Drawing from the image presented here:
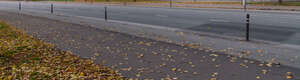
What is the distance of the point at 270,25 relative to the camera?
52.7 feet

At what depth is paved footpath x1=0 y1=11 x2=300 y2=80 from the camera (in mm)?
7094

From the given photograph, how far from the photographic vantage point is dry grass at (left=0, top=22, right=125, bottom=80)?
7.32m

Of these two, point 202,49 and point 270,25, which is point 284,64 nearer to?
point 202,49

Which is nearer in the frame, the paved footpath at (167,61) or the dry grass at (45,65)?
the paved footpath at (167,61)

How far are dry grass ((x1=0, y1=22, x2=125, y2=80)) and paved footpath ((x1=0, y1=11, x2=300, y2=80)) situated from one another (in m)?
0.42

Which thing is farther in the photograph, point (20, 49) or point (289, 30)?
point (289, 30)

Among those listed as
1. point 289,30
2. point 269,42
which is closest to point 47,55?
point 269,42

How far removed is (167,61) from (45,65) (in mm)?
3025

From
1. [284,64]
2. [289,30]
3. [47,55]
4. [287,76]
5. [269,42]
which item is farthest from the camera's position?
[289,30]

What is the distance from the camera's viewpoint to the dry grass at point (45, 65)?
24.0 feet

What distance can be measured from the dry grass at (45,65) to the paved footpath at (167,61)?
1.36 ft

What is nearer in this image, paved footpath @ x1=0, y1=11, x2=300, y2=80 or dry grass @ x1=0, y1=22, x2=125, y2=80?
paved footpath @ x1=0, y1=11, x2=300, y2=80

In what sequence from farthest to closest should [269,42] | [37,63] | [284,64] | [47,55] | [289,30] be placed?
[289,30], [269,42], [47,55], [37,63], [284,64]

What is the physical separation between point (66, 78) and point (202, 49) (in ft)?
15.0
